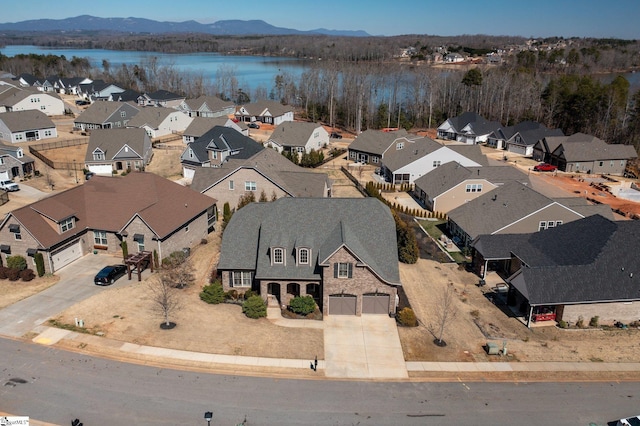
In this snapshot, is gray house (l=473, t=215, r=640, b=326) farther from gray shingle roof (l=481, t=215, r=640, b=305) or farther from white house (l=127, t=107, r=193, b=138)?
white house (l=127, t=107, r=193, b=138)

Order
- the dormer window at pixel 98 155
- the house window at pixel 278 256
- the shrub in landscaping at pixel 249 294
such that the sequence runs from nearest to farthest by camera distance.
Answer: the house window at pixel 278 256, the shrub in landscaping at pixel 249 294, the dormer window at pixel 98 155

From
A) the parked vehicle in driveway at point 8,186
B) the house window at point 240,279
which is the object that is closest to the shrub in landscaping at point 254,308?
the house window at point 240,279

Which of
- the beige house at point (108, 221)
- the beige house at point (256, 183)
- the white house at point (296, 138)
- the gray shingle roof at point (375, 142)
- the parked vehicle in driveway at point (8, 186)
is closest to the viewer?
the beige house at point (108, 221)

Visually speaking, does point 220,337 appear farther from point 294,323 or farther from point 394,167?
point 394,167

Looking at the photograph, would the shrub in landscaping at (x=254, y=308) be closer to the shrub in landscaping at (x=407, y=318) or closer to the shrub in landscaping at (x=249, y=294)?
the shrub in landscaping at (x=249, y=294)

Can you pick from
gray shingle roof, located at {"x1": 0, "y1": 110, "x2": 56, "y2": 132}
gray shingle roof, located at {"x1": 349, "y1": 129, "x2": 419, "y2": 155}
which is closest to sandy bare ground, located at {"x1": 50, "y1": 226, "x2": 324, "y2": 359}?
gray shingle roof, located at {"x1": 349, "y1": 129, "x2": 419, "y2": 155}

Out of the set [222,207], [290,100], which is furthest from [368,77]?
[222,207]
